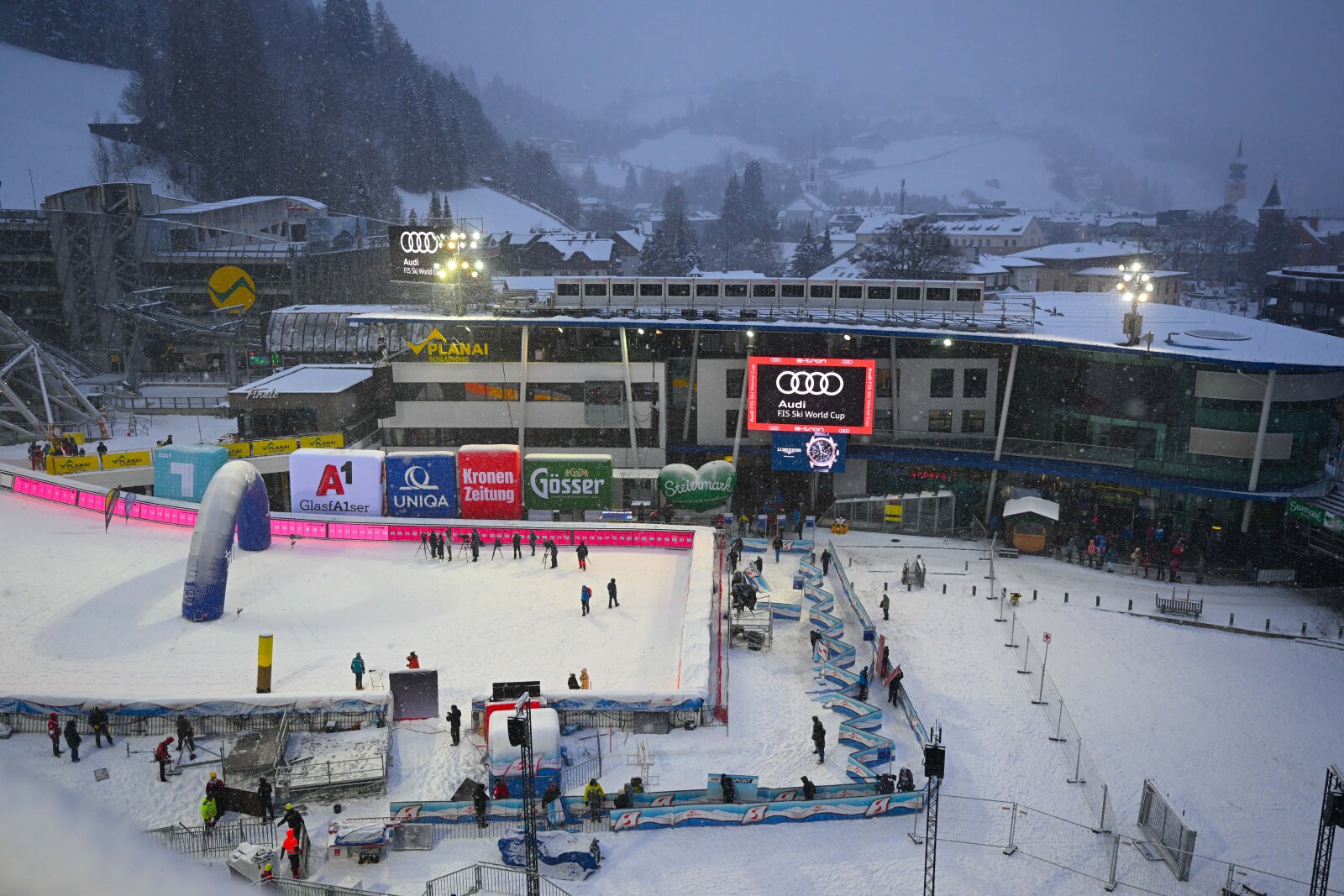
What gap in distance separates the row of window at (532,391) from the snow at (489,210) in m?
89.0

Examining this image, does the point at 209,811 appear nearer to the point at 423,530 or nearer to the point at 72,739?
the point at 72,739

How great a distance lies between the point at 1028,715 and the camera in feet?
79.8

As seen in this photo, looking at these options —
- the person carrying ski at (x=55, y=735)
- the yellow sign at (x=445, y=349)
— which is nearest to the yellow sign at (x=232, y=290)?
the yellow sign at (x=445, y=349)

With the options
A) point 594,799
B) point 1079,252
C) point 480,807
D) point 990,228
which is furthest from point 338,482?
point 990,228

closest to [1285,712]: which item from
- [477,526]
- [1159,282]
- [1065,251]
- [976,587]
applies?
[976,587]

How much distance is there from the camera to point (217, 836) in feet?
61.1

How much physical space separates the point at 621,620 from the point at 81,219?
179 ft

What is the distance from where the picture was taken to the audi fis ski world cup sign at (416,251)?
45094mm

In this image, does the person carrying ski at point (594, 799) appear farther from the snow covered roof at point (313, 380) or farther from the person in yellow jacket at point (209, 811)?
the snow covered roof at point (313, 380)

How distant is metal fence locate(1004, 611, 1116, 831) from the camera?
808 inches

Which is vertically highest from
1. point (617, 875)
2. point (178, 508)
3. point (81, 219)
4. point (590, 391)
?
point (81, 219)

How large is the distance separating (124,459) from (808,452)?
90.1 feet

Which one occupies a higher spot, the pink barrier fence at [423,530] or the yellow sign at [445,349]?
the yellow sign at [445,349]

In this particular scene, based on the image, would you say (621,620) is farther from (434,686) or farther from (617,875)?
(617,875)
